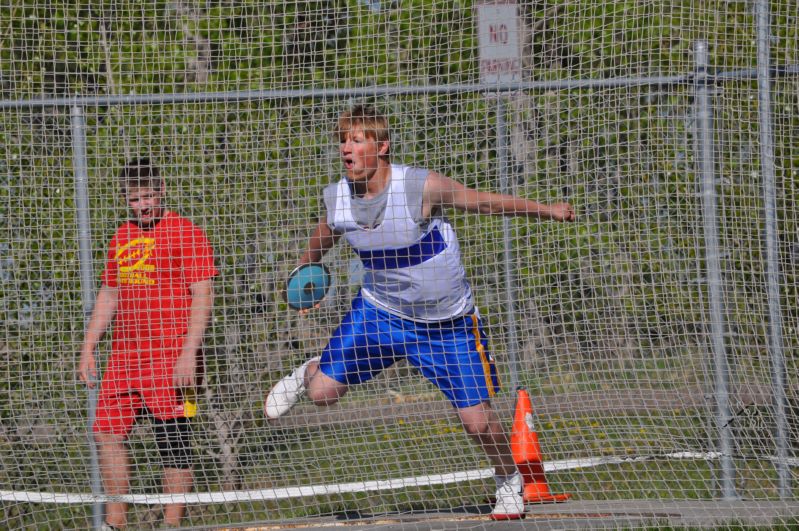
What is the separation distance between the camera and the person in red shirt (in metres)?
4.96

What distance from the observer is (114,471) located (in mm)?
4980

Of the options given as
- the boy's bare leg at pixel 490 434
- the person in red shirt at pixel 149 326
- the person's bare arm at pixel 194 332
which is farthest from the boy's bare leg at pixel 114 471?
the boy's bare leg at pixel 490 434

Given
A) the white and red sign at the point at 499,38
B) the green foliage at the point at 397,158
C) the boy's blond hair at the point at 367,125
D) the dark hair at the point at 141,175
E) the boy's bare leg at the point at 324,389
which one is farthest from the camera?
the green foliage at the point at 397,158

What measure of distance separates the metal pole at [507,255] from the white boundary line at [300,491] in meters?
0.54

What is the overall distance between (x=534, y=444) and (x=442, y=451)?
0.77 meters

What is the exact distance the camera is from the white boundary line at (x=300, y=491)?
16.0 ft

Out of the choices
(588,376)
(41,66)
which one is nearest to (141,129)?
(41,66)

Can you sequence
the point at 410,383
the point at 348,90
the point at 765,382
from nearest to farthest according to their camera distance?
the point at 348,90, the point at 765,382, the point at 410,383

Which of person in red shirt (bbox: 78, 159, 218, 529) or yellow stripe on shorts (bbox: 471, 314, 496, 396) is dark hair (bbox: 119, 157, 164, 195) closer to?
person in red shirt (bbox: 78, 159, 218, 529)

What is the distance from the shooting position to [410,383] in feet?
18.9

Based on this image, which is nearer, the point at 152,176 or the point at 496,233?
the point at 152,176

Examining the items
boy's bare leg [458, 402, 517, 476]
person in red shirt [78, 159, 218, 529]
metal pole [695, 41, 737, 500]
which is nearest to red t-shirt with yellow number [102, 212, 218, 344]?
person in red shirt [78, 159, 218, 529]

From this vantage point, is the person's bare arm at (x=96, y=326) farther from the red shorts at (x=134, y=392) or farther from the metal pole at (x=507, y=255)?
the metal pole at (x=507, y=255)

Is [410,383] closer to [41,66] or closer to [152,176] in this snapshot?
[152,176]
